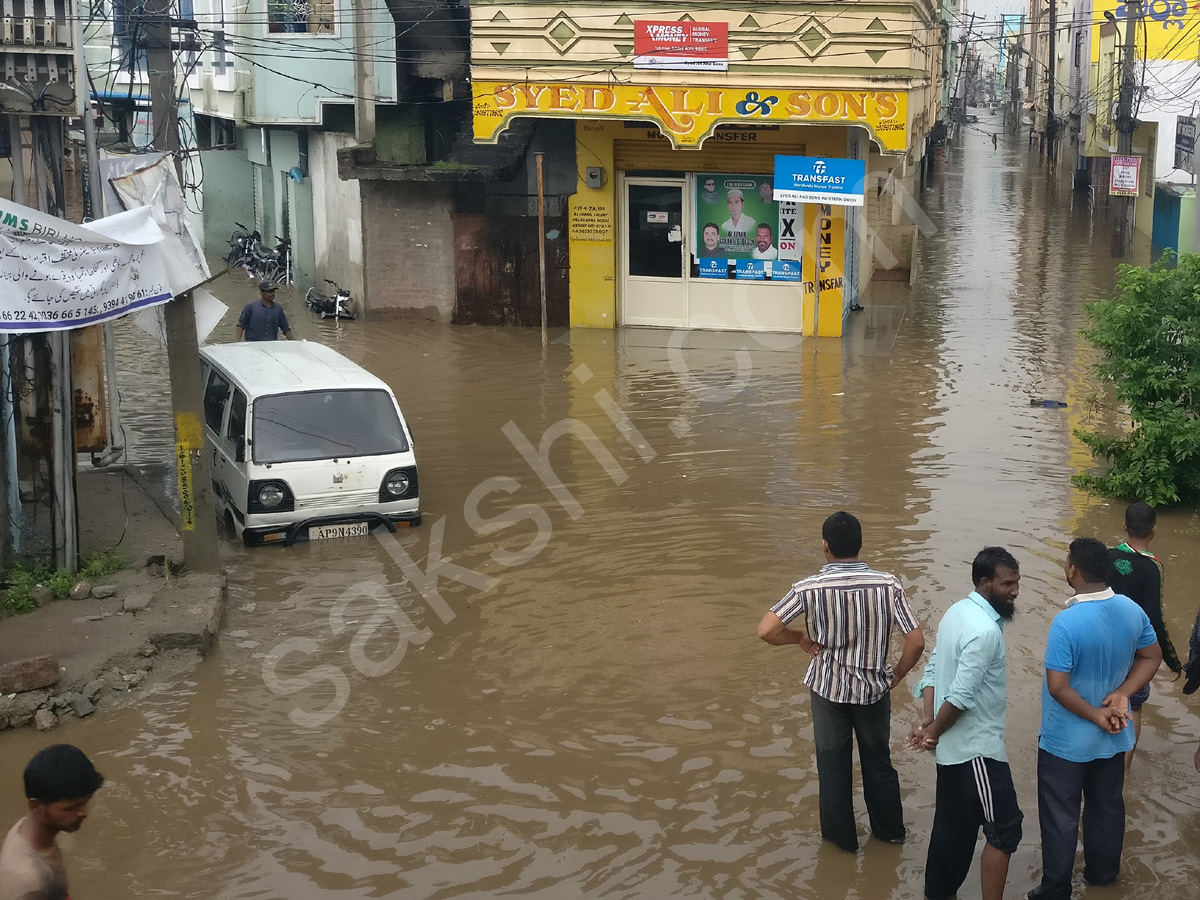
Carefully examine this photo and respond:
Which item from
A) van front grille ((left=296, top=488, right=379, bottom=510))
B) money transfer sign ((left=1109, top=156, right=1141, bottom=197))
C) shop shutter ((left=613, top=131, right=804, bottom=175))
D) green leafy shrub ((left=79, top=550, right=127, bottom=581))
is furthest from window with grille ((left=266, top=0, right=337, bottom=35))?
money transfer sign ((left=1109, top=156, right=1141, bottom=197))

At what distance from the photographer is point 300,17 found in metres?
21.6

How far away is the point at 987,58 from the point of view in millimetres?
144250

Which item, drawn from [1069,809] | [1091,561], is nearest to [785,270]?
[1091,561]

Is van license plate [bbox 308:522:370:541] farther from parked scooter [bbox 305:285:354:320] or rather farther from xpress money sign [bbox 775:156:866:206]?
parked scooter [bbox 305:285:354:320]

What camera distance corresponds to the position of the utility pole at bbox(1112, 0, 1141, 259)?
25812 mm

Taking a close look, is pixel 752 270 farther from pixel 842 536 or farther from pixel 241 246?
pixel 842 536

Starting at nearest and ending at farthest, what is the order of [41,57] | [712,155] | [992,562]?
[992,562] < [41,57] < [712,155]

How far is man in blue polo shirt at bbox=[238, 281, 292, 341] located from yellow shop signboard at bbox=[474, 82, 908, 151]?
5.49 m

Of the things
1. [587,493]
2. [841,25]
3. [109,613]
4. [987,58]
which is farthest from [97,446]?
[987,58]

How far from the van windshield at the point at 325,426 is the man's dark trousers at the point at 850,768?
5913 mm

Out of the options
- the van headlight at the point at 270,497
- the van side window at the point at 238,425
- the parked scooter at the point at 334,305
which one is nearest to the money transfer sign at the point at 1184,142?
the parked scooter at the point at 334,305

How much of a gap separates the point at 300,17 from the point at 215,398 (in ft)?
39.6

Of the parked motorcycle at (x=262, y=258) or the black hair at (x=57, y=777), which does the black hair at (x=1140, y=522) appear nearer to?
the black hair at (x=57, y=777)

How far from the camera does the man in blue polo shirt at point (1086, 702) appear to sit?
5.15m
